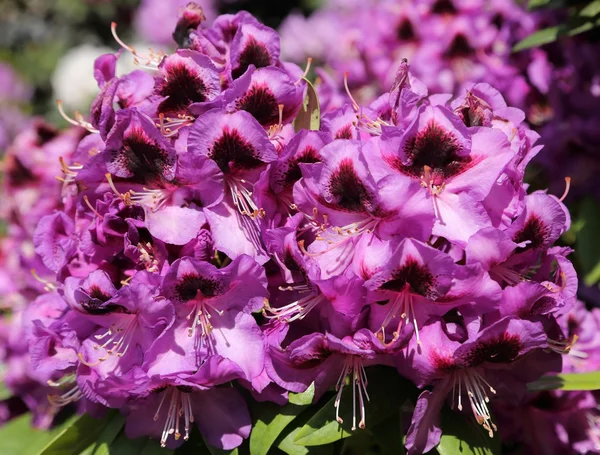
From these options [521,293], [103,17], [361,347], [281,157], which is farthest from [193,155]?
[103,17]

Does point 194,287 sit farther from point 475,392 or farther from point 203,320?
point 475,392

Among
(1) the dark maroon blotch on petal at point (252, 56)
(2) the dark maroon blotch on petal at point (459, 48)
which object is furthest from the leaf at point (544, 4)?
(1) the dark maroon blotch on petal at point (252, 56)

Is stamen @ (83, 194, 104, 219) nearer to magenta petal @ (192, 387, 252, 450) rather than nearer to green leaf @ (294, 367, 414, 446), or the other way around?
magenta petal @ (192, 387, 252, 450)

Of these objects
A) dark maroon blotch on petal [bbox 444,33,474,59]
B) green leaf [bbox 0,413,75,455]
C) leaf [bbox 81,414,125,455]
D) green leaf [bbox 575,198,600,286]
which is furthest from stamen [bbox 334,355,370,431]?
dark maroon blotch on petal [bbox 444,33,474,59]

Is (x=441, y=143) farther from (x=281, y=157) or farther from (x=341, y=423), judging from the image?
(x=341, y=423)

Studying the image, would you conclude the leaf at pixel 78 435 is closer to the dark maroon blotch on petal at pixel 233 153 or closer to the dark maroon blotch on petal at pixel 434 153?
the dark maroon blotch on petal at pixel 233 153

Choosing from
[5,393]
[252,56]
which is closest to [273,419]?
[252,56]

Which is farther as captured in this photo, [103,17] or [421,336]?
[103,17]
